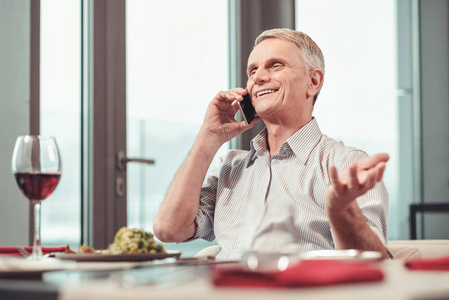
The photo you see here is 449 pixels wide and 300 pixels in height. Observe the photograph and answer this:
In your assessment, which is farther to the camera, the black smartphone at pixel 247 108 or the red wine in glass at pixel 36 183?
the black smartphone at pixel 247 108

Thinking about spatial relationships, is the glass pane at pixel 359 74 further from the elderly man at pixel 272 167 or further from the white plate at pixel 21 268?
the white plate at pixel 21 268

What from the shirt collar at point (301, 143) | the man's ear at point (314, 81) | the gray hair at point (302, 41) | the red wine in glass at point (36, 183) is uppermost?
the gray hair at point (302, 41)

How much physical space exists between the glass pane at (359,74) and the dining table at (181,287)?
3.70 meters

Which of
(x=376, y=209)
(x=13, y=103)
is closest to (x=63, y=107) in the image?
(x=13, y=103)

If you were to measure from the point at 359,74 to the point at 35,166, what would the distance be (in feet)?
12.8

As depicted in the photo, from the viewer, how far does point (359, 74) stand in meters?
4.79

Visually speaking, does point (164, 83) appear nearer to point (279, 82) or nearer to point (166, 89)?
point (166, 89)

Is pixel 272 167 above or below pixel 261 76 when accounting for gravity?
below

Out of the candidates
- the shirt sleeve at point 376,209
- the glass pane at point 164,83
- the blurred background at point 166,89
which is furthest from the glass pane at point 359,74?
the shirt sleeve at point 376,209

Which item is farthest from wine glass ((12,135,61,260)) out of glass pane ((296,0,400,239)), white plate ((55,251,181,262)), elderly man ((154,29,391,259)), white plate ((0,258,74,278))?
glass pane ((296,0,400,239))

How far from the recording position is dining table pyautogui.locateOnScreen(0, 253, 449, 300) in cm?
60

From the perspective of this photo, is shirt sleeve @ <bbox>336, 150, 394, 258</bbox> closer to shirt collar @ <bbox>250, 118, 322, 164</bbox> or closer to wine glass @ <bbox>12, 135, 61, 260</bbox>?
shirt collar @ <bbox>250, 118, 322, 164</bbox>

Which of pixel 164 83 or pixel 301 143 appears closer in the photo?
pixel 301 143

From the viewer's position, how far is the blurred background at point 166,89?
2.84m
